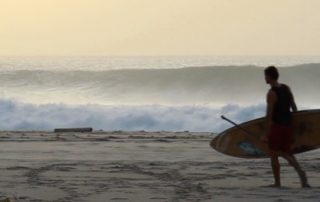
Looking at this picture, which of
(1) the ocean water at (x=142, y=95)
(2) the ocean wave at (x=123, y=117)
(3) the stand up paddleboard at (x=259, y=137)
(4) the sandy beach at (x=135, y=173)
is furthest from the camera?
(1) the ocean water at (x=142, y=95)

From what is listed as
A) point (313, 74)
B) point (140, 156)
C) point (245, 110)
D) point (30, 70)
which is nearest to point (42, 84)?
point (30, 70)

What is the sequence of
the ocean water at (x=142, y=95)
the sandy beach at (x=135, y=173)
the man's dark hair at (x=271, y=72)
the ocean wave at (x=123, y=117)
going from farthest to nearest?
1. the ocean water at (x=142, y=95)
2. the ocean wave at (x=123, y=117)
3. the man's dark hair at (x=271, y=72)
4. the sandy beach at (x=135, y=173)

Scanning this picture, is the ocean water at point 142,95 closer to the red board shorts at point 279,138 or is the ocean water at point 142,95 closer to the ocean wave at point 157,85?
the ocean wave at point 157,85

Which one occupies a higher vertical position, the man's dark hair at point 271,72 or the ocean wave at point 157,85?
the ocean wave at point 157,85

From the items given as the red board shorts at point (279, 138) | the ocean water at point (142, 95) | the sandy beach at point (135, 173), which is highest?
the ocean water at point (142, 95)

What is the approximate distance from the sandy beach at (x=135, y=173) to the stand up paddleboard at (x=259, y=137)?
333 millimetres

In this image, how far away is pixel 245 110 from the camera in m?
24.3

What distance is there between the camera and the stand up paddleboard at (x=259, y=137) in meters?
9.67

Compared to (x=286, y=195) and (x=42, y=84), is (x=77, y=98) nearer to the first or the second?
(x=42, y=84)

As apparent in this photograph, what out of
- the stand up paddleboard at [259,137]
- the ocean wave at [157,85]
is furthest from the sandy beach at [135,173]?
the ocean wave at [157,85]

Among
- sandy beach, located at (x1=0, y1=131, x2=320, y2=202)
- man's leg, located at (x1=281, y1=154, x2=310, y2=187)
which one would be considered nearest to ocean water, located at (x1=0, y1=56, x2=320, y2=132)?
sandy beach, located at (x1=0, y1=131, x2=320, y2=202)

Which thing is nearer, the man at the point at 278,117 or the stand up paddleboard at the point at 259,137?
the man at the point at 278,117

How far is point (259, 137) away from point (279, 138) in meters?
1.08

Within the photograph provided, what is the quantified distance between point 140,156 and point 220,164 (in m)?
1.79
